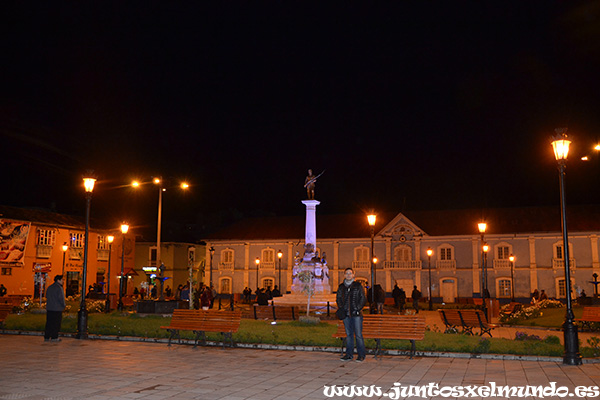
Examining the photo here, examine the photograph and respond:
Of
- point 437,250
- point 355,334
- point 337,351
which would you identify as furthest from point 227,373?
point 437,250

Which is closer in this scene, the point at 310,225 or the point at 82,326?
the point at 82,326

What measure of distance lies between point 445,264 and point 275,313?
101 ft

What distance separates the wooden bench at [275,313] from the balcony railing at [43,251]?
28.6 m

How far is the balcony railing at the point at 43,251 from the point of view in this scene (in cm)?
4275

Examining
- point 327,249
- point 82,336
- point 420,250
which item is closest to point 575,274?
point 420,250

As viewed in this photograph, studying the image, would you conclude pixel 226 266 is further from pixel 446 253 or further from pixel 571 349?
pixel 571 349

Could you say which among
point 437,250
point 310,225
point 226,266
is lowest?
point 226,266

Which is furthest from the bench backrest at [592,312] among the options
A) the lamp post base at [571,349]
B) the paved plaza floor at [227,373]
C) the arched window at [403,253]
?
the arched window at [403,253]

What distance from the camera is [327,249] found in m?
52.1

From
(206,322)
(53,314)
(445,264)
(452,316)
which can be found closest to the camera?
(206,322)

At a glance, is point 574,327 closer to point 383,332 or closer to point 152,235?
point 383,332

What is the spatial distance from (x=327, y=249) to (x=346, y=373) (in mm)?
42521

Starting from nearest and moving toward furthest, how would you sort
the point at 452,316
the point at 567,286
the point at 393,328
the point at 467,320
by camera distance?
the point at 567,286, the point at 393,328, the point at 467,320, the point at 452,316

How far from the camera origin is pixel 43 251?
142 feet
